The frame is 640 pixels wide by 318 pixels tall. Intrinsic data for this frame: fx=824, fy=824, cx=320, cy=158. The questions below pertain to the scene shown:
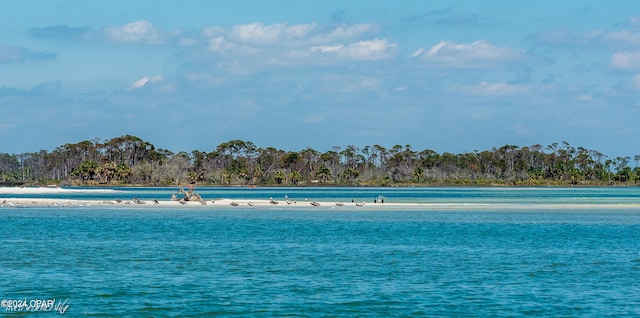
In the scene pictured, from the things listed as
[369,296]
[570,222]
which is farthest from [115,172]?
[369,296]

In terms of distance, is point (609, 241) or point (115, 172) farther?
point (115, 172)

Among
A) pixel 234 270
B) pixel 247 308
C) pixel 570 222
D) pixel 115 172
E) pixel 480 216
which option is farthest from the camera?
pixel 115 172

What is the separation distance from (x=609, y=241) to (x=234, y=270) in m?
21.9

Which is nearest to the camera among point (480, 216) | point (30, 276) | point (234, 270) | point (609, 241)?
point (30, 276)

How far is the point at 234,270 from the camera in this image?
29.8 meters

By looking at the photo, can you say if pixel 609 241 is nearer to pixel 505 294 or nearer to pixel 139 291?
pixel 505 294

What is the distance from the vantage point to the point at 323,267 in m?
30.9

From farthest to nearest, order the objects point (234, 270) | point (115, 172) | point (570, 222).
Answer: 1. point (115, 172)
2. point (570, 222)
3. point (234, 270)

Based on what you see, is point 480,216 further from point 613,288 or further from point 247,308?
point 247,308

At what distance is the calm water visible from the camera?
22.7 metres

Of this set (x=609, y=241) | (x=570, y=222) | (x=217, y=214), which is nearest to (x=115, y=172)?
(x=217, y=214)

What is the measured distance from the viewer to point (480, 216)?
66375 millimetres

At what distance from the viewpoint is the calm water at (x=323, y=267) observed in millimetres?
22734

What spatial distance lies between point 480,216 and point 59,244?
122 ft
